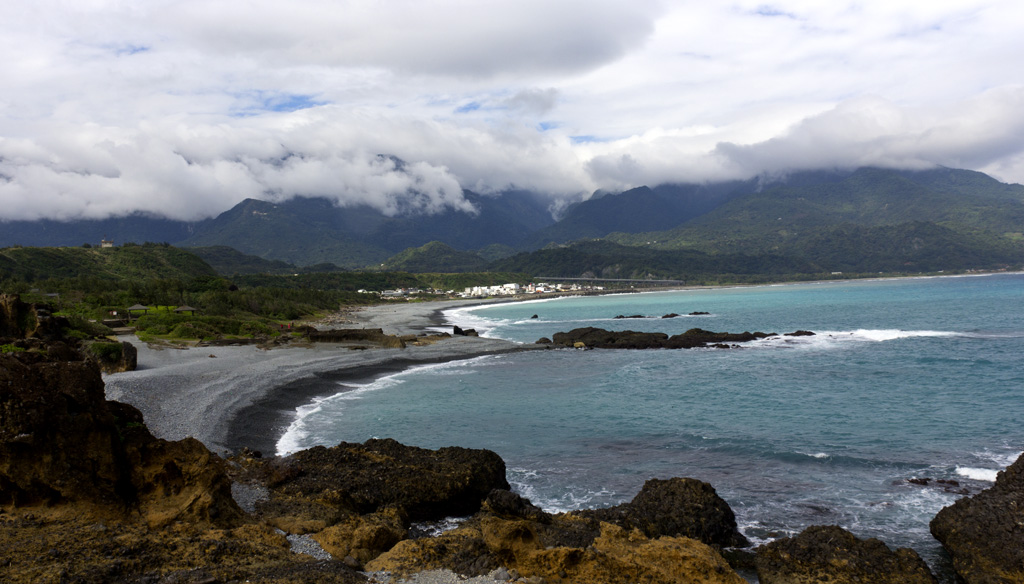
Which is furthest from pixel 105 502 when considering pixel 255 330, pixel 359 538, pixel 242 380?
pixel 255 330

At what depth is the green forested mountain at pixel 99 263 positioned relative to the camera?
8162 centimetres

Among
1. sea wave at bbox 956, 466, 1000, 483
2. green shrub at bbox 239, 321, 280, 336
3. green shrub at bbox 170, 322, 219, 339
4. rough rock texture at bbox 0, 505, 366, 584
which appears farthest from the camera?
green shrub at bbox 239, 321, 280, 336

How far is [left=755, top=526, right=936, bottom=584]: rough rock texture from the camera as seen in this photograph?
8.67 m

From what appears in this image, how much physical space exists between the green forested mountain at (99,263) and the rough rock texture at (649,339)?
6333cm

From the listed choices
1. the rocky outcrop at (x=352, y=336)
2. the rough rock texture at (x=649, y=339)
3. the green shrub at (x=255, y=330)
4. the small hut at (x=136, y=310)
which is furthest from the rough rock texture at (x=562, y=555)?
the small hut at (x=136, y=310)

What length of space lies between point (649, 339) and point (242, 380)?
29.5 metres

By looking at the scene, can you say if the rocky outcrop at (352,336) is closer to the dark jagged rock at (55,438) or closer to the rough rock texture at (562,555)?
the dark jagged rock at (55,438)

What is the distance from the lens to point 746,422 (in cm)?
2002

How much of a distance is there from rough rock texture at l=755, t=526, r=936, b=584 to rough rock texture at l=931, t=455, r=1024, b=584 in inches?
38.6

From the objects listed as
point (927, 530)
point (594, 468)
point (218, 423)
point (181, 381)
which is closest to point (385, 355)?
point (181, 381)

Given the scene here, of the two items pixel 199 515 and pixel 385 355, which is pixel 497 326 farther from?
pixel 199 515

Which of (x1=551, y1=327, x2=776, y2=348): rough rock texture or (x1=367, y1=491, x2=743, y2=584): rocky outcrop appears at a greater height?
(x1=367, y1=491, x2=743, y2=584): rocky outcrop

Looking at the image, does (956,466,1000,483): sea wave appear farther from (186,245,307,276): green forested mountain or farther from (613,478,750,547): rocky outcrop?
(186,245,307,276): green forested mountain

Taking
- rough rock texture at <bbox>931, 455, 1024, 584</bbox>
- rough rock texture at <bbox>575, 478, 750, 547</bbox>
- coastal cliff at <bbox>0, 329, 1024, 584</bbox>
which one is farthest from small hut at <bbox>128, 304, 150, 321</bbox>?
rough rock texture at <bbox>931, 455, 1024, 584</bbox>
